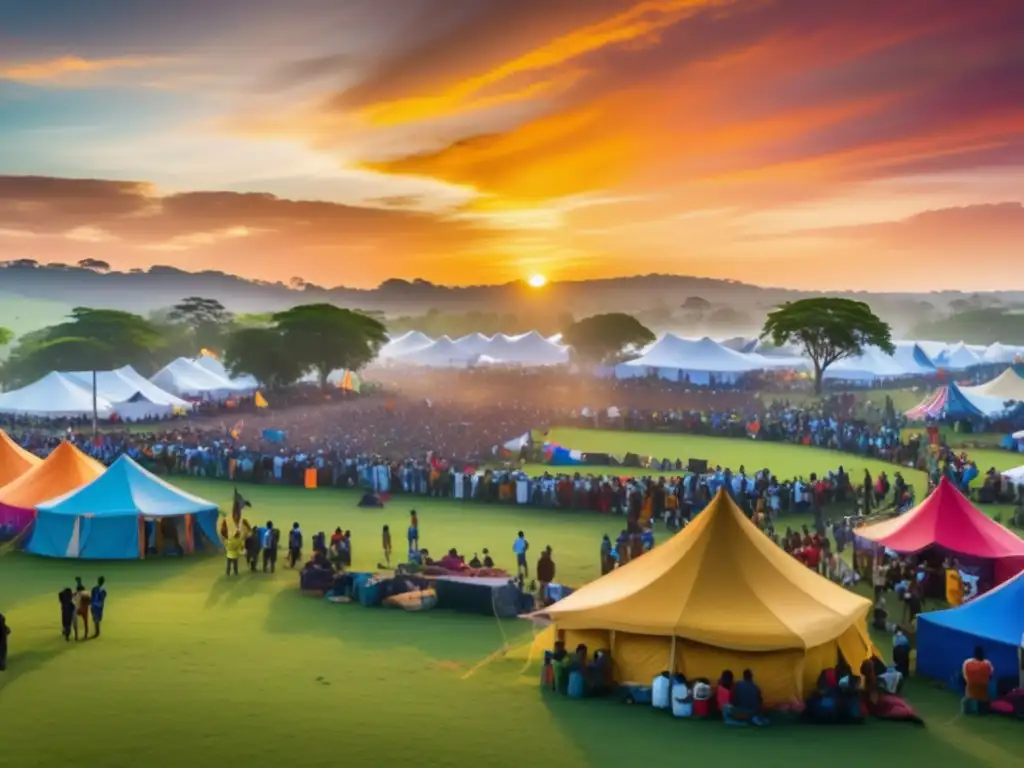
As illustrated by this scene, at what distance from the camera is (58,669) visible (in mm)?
16422

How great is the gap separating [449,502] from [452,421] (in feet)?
Answer: 53.7

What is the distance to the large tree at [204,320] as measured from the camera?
106625 millimetres

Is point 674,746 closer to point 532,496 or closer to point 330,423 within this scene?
point 532,496

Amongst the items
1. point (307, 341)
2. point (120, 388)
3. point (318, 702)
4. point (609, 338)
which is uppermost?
point (609, 338)

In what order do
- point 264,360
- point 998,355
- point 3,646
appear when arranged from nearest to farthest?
point 3,646 → point 264,360 → point 998,355

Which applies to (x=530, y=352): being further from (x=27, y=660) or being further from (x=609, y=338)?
(x=27, y=660)

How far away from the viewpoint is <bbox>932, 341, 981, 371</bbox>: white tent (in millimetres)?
85494

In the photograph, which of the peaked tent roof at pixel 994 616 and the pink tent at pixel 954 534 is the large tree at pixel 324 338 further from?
the peaked tent roof at pixel 994 616

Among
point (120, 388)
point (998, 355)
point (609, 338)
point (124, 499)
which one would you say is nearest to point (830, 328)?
point (609, 338)

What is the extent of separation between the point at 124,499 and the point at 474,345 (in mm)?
60431

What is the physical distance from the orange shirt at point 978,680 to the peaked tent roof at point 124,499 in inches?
645

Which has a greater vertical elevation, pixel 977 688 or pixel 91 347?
pixel 91 347

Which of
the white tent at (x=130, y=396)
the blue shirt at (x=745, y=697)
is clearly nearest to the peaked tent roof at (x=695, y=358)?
the white tent at (x=130, y=396)

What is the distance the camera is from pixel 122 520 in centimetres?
2462
